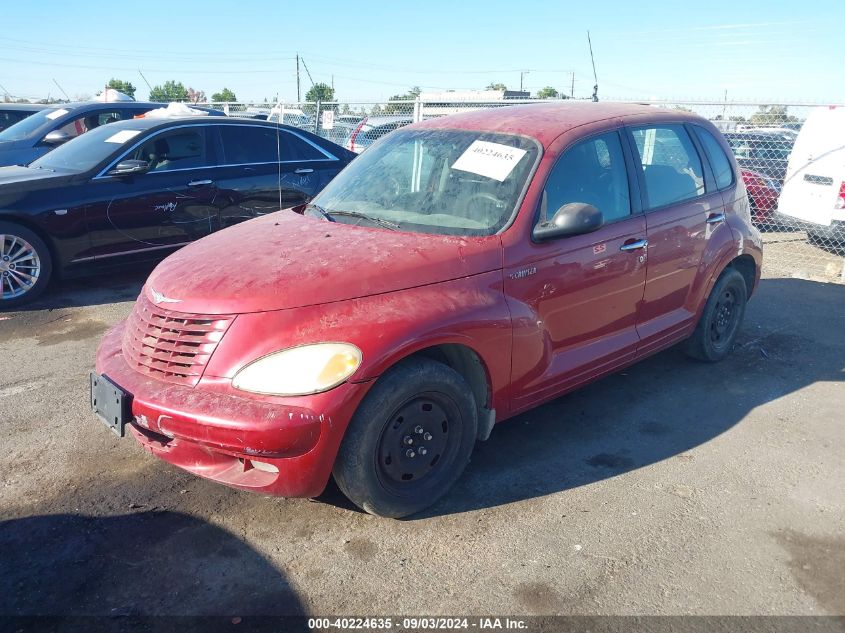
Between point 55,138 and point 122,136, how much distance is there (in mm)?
3773

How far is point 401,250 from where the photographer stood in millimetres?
3348

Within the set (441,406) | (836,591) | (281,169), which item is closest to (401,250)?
(441,406)

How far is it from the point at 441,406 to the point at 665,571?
3.85 ft

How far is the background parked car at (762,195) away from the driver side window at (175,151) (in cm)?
793

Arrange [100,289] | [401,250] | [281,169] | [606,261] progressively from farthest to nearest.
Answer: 1. [281,169]
2. [100,289]
3. [606,261]
4. [401,250]

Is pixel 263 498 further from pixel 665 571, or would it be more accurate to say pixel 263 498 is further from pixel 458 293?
pixel 665 571

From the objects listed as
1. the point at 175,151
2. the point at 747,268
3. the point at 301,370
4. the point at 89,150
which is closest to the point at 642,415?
the point at 747,268

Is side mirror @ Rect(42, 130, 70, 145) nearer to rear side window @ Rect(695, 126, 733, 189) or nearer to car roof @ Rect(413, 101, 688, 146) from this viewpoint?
car roof @ Rect(413, 101, 688, 146)

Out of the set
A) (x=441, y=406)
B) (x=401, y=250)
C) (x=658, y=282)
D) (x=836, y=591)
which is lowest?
(x=836, y=591)

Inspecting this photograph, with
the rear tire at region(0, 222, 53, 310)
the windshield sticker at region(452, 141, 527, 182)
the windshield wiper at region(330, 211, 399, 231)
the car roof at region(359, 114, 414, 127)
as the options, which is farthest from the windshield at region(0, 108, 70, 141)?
the windshield sticker at region(452, 141, 527, 182)

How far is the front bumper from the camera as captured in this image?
277 cm

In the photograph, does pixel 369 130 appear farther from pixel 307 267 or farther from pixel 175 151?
pixel 307 267

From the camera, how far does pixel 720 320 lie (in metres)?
5.22

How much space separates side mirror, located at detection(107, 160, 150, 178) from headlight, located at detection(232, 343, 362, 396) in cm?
479
